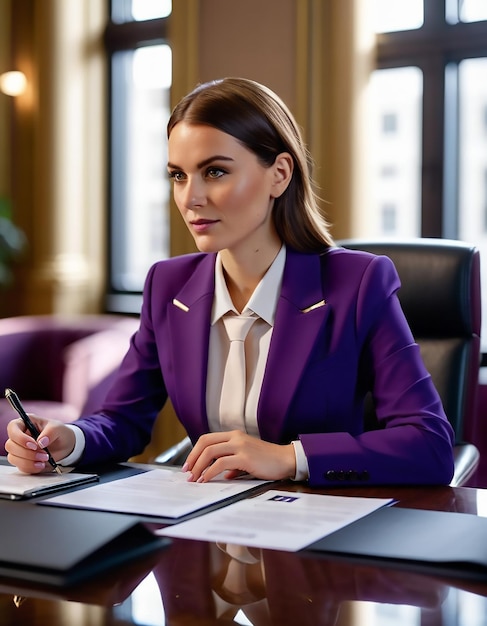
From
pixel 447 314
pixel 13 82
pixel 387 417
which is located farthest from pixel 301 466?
pixel 13 82

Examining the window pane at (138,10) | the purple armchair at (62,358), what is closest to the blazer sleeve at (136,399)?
the purple armchair at (62,358)

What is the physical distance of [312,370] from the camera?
187 cm

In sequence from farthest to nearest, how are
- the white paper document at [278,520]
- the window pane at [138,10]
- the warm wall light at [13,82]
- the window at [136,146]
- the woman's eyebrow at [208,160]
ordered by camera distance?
the warm wall light at [13,82]
the window at [136,146]
the window pane at [138,10]
the woman's eyebrow at [208,160]
the white paper document at [278,520]

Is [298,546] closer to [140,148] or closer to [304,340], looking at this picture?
[304,340]

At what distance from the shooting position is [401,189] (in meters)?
4.45

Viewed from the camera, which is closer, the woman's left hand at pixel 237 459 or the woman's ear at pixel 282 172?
the woman's left hand at pixel 237 459

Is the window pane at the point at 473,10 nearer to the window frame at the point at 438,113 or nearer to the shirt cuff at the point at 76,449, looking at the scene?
the window frame at the point at 438,113

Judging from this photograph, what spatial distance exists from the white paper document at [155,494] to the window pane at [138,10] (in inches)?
160

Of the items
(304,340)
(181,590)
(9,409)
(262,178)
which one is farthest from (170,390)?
(9,409)

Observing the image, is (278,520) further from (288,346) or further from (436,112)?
(436,112)

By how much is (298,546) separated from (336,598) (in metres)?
0.17

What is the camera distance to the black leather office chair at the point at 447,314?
7.63 feet

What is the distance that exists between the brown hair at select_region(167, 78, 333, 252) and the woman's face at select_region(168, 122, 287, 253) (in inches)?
1.1

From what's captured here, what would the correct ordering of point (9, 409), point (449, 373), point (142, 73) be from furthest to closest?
point (142, 73)
point (9, 409)
point (449, 373)
